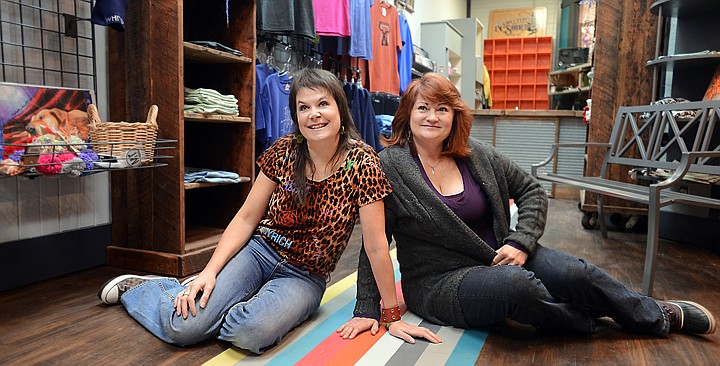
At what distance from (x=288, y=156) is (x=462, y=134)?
2.00ft

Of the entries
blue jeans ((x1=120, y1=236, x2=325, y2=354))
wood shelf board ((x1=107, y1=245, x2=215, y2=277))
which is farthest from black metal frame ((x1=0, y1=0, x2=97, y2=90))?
blue jeans ((x1=120, y1=236, x2=325, y2=354))

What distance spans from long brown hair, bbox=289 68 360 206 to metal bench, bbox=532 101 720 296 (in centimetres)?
141

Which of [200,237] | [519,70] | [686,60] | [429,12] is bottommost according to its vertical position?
[200,237]

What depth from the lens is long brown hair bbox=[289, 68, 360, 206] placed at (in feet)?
5.58

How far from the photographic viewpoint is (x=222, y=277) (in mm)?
1716

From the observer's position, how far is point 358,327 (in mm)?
1701

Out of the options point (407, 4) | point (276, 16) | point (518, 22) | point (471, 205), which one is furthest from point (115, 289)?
point (518, 22)

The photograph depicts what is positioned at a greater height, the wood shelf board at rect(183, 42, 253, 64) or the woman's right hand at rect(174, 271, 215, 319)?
the wood shelf board at rect(183, 42, 253, 64)

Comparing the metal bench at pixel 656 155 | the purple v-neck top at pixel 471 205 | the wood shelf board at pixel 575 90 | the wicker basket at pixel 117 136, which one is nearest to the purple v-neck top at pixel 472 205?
the purple v-neck top at pixel 471 205

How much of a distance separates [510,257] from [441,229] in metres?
0.25

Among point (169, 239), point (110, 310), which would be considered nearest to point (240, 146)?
point (169, 239)

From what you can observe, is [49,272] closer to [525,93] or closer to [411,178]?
[411,178]

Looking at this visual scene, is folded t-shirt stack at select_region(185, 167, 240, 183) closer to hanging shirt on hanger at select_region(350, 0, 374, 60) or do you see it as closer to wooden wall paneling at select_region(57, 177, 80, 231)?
wooden wall paneling at select_region(57, 177, 80, 231)

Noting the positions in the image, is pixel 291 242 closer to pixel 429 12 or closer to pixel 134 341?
pixel 134 341
